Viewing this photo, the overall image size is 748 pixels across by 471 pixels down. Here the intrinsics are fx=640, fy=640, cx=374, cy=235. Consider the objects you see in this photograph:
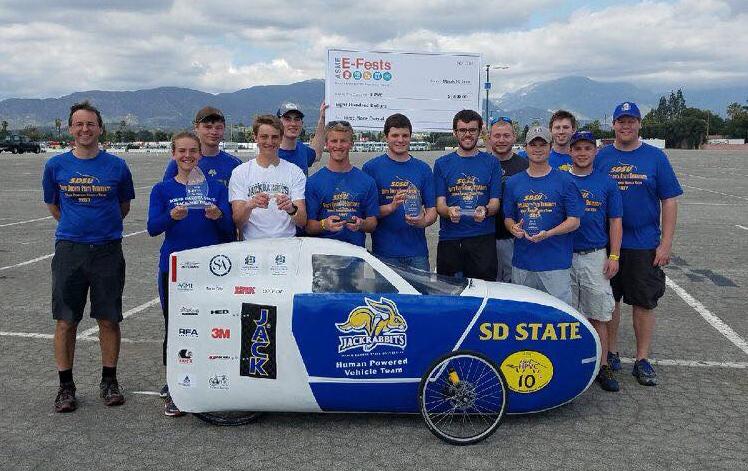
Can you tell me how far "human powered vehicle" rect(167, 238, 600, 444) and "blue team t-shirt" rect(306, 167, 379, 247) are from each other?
61 centimetres

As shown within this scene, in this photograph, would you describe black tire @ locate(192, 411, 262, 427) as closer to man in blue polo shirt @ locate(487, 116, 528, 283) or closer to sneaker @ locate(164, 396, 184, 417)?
sneaker @ locate(164, 396, 184, 417)

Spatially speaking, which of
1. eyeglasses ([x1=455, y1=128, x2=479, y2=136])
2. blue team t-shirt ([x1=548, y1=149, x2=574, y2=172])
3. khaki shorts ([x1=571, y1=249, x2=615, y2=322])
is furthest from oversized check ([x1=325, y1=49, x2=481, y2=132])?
khaki shorts ([x1=571, y1=249, x2=615, y2=322])

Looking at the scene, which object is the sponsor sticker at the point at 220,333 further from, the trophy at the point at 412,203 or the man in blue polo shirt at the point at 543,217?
the man in blue polo shirt at the point at 543,217

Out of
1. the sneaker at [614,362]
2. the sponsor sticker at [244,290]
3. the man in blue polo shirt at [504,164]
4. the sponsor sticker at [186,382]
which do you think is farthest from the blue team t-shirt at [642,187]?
the sponsor sticker at [186,382]

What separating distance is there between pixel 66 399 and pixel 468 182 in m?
3.50

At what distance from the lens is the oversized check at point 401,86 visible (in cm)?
670

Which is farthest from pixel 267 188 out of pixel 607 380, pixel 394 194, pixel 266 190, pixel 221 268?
pixel 607 380

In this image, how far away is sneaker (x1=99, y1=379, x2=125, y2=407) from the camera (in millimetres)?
4762

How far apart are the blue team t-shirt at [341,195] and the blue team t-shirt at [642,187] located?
1902mm

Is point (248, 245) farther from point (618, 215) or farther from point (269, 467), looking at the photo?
point (618, 215)

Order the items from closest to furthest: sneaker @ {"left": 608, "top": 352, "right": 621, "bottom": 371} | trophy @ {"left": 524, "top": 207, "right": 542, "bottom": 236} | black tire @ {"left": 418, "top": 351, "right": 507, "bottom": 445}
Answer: black tire @ {"left": 418, "top": 351, "right": 507, "bottom": 445} → trophy @ {"left": 524, "top": 207, "right": 542, "bottom": 236} → sneaker @ {"left": 608, "top": 352, "right": 621, "bottom": 371}

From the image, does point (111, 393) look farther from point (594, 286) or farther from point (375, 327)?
point (594, 286)

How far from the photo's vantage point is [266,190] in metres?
4.80

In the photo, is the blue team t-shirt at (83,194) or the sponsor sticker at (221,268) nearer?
the sponsor sticker at (221,268)
